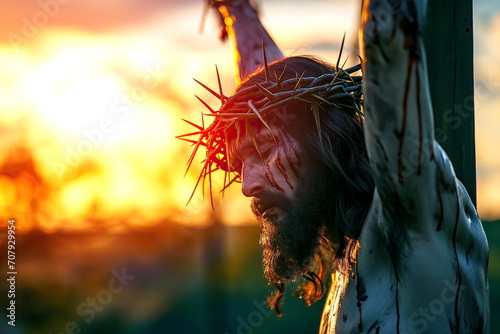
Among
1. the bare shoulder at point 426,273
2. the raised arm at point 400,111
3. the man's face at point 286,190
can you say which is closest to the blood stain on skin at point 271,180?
the man's face at point 286,190

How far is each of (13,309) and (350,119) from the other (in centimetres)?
697

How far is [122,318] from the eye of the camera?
26.3 feet

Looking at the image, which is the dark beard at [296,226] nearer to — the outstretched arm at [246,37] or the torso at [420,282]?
the torso at [420,282]

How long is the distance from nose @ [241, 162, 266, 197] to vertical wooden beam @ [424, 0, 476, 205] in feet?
2.04

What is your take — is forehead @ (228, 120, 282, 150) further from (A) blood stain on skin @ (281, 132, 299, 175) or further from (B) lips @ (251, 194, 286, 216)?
(B) lips @ (251, 194, 286, 216)

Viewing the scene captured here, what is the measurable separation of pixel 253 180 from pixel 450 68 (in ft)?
2.57

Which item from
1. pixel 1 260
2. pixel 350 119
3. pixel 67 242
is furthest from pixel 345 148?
pixel 1 260

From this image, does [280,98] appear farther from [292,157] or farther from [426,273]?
[426,273]

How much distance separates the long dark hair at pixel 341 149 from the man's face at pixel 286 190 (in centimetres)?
4

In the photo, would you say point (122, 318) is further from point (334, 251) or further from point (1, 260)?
point (334, 251)

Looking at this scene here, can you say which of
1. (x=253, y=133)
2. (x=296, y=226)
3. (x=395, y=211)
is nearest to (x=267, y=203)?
(x=296, y=226)

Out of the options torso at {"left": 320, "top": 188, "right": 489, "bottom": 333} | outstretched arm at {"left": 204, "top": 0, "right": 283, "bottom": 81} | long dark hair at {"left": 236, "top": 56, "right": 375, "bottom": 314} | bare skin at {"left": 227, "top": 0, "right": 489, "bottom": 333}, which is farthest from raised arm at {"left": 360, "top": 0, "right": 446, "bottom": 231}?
outstretched arm at {"left": 204, "top": 0, "right": 283, "bottom": 81}

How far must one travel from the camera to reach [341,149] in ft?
6.50

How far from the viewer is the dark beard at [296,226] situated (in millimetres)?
1944
